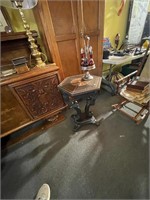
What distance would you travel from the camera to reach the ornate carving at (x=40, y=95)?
1196 mm

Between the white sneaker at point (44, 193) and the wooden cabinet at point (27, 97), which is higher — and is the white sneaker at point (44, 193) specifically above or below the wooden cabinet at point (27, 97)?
below

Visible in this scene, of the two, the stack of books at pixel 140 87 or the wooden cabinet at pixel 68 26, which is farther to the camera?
the stack of books at pixel 140 87

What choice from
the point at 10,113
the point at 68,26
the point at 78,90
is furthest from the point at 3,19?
the point at 78,90

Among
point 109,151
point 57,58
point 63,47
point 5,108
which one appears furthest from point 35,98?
point 109,151

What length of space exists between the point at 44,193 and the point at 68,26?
189cm

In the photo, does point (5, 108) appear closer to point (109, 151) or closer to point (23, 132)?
point (23, 132)

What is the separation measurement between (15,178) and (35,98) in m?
0.90

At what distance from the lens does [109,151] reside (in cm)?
116

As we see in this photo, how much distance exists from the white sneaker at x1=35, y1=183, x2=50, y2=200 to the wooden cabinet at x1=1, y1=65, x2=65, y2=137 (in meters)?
0.78

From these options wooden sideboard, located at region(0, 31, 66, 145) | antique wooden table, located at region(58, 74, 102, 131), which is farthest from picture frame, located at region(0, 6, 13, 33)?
antique wooden table, located at region(58, 74, 102, 131)

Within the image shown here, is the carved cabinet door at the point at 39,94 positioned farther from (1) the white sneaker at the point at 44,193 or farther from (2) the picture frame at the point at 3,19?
(1) the white sneaker at the point at 44,193

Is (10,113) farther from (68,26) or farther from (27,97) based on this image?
(68,26)

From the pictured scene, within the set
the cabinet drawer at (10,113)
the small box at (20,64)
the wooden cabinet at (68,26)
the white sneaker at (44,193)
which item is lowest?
the white sneaker at (44,193)

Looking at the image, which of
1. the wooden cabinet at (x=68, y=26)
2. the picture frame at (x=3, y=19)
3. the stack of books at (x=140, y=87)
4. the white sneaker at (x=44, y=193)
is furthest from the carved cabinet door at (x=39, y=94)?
the stack of books at (x=140, y=87)
